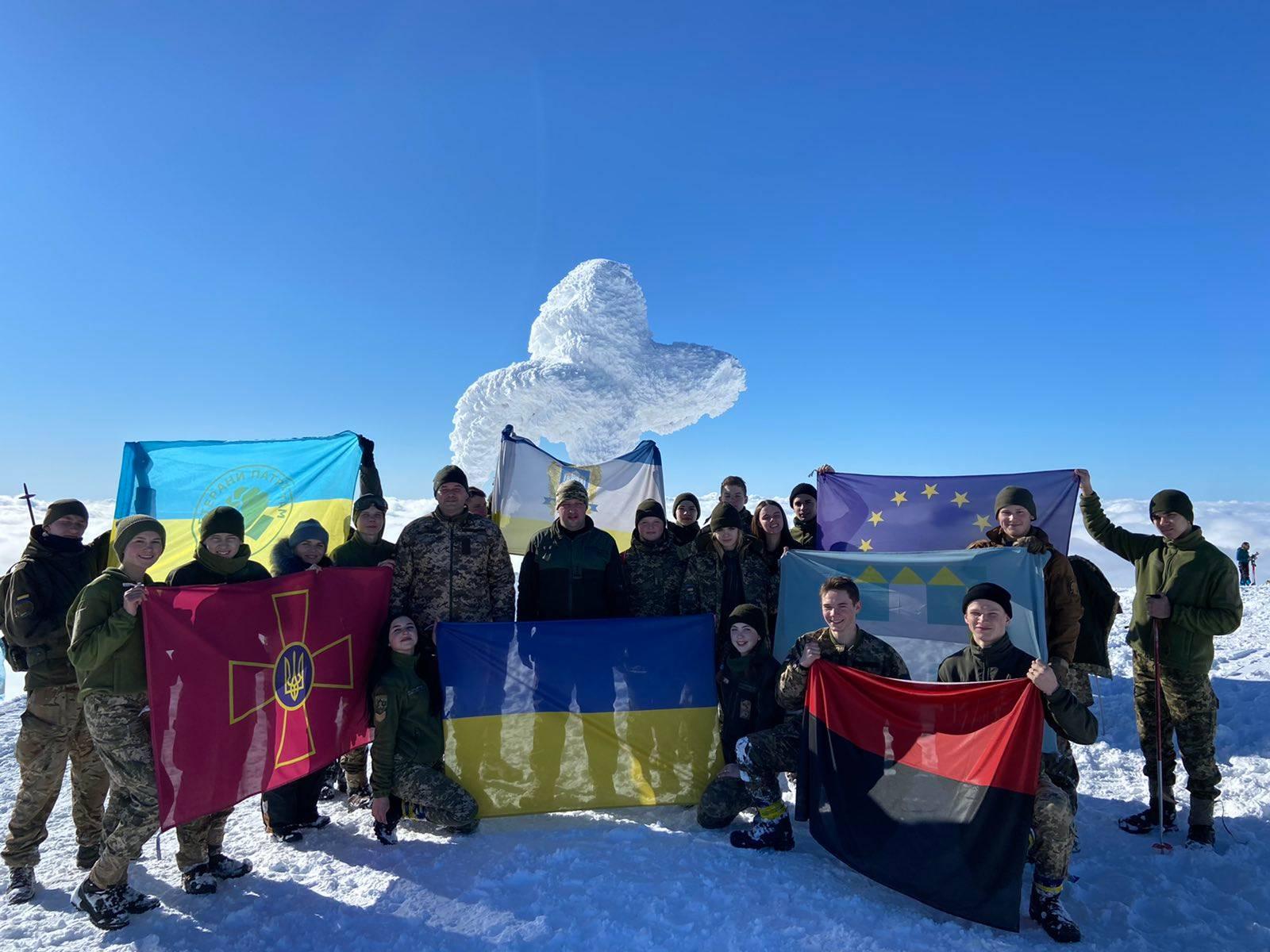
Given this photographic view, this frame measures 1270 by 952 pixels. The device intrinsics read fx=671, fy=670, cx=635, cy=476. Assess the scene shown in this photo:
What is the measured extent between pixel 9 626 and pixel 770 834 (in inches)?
212

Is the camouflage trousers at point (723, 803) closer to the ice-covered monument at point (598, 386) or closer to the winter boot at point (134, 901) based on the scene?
the winter boot at point (134, 901)

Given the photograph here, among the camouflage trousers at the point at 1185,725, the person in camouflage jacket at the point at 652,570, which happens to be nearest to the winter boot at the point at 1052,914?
the camouflage trousers at the point at 1185,725

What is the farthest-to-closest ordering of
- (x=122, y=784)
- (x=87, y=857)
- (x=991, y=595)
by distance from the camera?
(x=87, y=857)
(x=991, y=595)
(x=122, y=784)

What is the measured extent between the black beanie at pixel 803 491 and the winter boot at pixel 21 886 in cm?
682

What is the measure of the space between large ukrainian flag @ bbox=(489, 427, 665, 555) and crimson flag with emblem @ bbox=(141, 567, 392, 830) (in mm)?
3378

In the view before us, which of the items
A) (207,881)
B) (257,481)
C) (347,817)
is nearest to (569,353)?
(257,481)

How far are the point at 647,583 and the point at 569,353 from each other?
956 centimetres

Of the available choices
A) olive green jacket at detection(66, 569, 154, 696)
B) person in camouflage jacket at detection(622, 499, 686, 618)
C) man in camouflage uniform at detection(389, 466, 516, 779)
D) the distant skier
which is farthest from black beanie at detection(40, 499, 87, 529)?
the distant skier

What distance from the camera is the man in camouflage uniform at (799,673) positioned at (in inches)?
183

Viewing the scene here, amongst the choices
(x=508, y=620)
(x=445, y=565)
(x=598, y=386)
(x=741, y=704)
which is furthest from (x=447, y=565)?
(x=598, y=386)

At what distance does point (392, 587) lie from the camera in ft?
18.2

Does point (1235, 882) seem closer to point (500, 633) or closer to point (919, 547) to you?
point (919, 547)

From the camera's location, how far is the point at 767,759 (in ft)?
15.8

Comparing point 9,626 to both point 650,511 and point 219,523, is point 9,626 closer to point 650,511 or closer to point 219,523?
point 219,523
